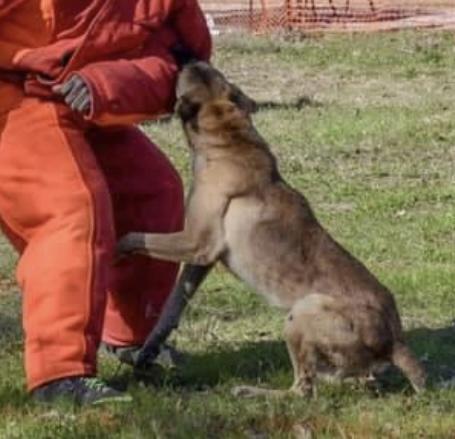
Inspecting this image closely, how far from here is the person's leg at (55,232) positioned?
661 centimetres

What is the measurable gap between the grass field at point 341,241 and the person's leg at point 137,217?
0.65 ft

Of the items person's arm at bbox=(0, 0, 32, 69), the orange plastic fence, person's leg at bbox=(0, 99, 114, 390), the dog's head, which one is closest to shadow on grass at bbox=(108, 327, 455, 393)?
person's leg at bbox=(0, 99, 114, 390)

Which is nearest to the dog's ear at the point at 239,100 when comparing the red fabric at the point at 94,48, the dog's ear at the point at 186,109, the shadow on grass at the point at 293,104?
the dog's ear at the point at 186,109

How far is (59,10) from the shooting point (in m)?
6.84

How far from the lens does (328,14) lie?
24203mm

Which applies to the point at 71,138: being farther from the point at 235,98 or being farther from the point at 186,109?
the point at 235,98

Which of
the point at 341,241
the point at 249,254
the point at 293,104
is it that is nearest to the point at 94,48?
the point at 249,254

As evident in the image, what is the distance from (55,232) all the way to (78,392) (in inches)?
21.7

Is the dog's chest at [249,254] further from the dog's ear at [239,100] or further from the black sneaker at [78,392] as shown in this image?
the black sneaker at [78,392]

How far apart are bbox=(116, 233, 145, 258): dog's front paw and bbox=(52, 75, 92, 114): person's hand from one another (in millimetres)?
609

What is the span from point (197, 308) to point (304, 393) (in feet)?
6.72

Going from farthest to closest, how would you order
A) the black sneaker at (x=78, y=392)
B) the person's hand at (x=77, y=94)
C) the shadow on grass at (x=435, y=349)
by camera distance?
the shadow on grass at (x=435, y=349) < the person's hand at (x=77, y=94) < the black sneaker at (x=78, y=392)

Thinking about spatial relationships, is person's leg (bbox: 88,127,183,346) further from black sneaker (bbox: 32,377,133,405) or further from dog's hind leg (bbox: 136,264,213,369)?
black sneaker (bbox: 32,377,133,405)

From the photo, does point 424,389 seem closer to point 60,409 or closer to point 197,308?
point 60,409
